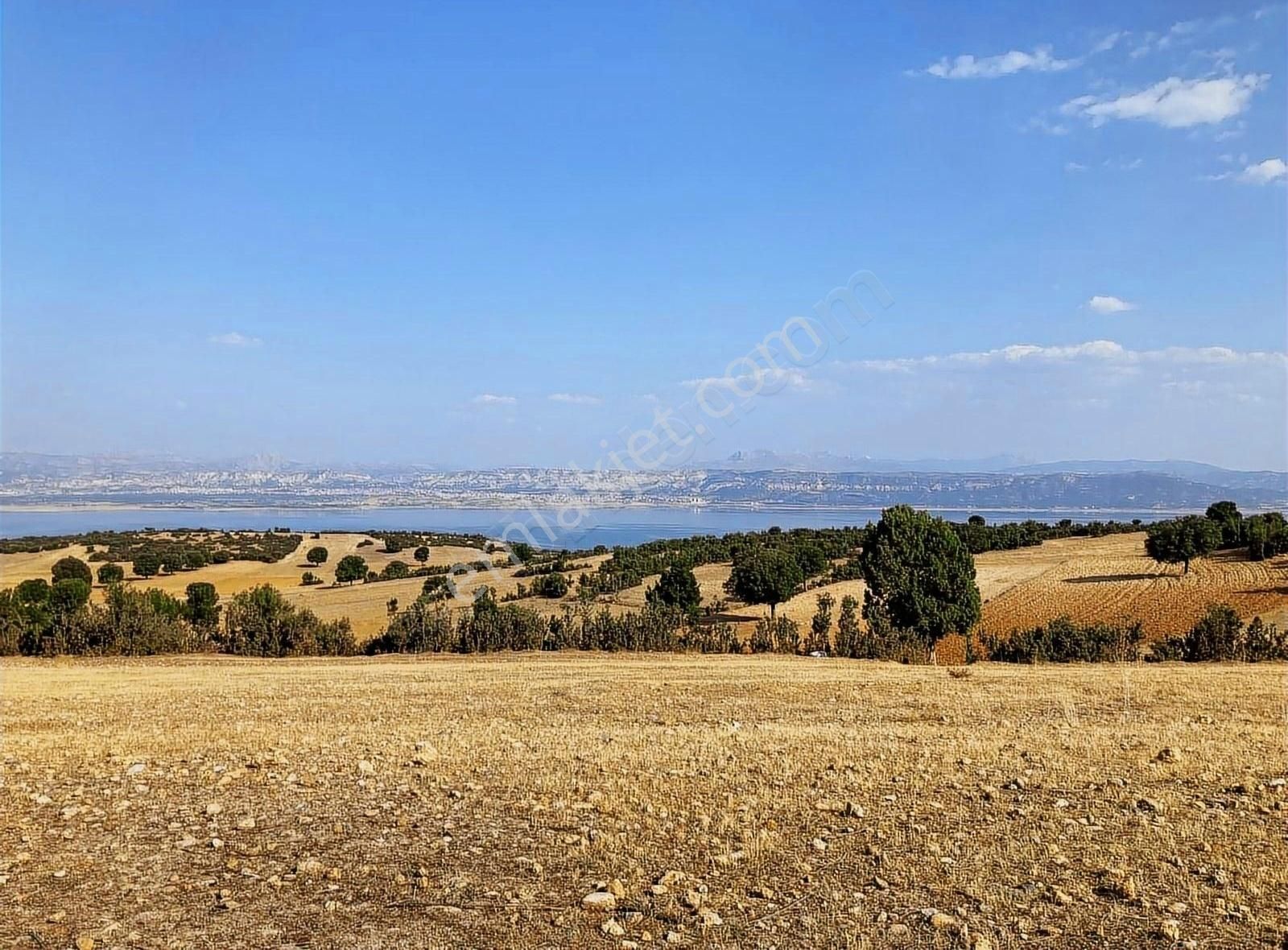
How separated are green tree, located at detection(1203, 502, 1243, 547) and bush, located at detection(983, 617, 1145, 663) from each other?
39.3 meters

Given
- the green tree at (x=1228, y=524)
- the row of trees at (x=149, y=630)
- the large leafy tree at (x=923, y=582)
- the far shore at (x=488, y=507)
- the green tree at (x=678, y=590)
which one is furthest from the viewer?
the far shore at (x=488, y=507)

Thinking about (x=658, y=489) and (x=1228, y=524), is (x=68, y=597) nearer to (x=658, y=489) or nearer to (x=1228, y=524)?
(x=1228, y=524)

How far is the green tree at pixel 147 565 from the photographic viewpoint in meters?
56.2

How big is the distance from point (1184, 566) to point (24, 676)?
52.3 metres

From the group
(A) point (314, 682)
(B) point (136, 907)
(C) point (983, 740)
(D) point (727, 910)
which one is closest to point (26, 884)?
(B) point (136, 907)

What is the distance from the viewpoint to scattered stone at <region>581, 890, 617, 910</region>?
551 cm

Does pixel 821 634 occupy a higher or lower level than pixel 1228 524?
lower

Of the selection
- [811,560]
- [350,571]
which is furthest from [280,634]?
[350,571]

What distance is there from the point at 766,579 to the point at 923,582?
12.5 meters

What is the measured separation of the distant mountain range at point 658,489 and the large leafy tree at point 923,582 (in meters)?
92.7

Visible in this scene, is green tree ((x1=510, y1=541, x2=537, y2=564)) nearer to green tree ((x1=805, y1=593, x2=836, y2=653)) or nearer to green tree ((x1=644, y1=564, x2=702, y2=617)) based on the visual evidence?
green tree ((x1=644, y1=564, x2=702, y2=617))

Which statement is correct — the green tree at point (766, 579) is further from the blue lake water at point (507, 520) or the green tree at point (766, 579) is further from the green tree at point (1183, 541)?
Result: the blue lake water at point (507, 520)

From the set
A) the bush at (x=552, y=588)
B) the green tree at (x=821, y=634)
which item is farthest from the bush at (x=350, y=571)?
the green tree at (x=821, y=634)

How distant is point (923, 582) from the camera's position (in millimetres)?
26578
